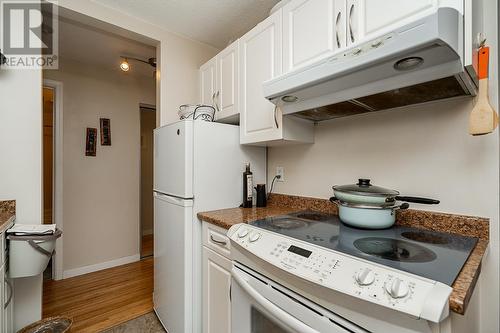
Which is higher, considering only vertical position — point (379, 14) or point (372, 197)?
point (379, 14)

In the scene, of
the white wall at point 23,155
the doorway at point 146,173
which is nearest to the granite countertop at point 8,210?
the white wall at point 23,155

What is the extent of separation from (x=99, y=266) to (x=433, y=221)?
3.25m

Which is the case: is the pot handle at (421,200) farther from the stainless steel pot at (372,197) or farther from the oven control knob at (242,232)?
the oven control knob at (242,232)

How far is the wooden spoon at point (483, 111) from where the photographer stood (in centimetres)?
84

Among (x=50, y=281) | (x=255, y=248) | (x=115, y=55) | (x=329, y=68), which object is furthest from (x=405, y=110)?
(x=50, y=281)

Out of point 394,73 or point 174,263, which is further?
point 174,263

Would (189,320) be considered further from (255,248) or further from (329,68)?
(329,68)

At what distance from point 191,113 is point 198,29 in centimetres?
90

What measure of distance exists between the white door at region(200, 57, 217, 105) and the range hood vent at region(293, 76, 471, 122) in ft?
3.01

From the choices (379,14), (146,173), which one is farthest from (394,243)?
(146,173)

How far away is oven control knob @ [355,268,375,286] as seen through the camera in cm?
62

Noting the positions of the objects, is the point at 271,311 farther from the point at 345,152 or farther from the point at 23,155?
the point at 23,155

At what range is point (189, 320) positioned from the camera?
148cm

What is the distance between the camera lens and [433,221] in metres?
1.10
